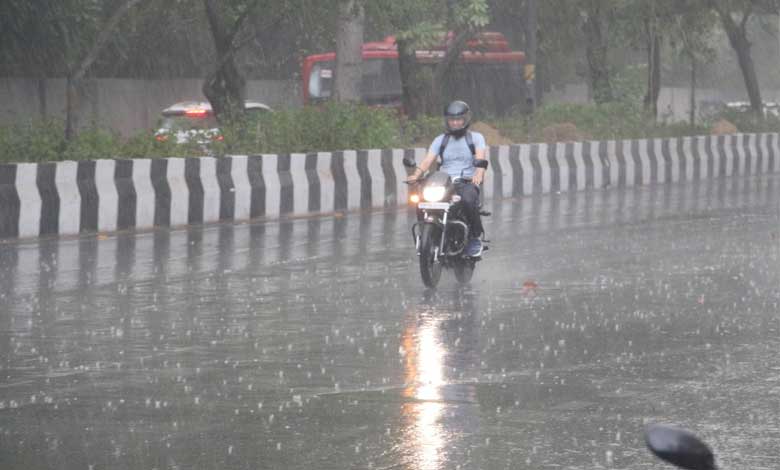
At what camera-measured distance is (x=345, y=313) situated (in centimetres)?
1206

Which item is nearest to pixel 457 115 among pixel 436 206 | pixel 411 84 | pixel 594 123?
pixel 436 206

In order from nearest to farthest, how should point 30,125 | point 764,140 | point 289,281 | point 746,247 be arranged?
point 289,281
point 746,247
point 30,125
point 764,140

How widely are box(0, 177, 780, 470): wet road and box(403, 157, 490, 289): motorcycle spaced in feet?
0.76

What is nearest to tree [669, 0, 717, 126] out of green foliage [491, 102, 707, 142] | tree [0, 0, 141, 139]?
green foliage [491, 102, 707, 142]

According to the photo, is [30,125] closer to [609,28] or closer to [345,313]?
[345,313]

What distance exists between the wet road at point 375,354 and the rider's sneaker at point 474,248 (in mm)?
280

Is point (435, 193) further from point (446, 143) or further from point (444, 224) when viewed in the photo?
point (446, 143)

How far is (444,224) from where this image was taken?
47.4ft

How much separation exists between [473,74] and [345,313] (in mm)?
32312

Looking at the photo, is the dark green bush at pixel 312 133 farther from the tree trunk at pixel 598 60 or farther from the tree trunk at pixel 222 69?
the tree trunk at pixel 222 69

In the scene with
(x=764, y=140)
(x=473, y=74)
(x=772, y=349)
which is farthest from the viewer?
(x=473, y=74)

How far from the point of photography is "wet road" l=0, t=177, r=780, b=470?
7.34 m

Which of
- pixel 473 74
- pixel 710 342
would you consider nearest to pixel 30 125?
pixel 710 342

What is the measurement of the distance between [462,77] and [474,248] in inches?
1149
